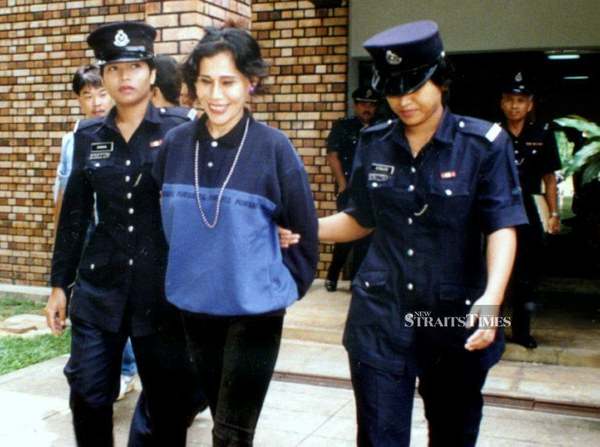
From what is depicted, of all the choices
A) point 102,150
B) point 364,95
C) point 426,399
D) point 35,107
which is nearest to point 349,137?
point 364,95

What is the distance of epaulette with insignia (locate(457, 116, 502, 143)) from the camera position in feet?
9.62

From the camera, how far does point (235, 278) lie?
2896 mm

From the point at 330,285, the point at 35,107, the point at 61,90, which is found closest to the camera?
the point at 330,285

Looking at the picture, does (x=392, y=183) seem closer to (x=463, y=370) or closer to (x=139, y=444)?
(x=463, y=370)

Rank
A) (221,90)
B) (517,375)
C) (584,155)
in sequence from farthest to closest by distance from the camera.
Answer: (517,375) < (584,155) < (221,90)

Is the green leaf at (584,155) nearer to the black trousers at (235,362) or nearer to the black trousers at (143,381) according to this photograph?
the black trousers at (235,362)

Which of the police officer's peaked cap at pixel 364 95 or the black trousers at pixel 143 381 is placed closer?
the black trousers at pixel 143 381

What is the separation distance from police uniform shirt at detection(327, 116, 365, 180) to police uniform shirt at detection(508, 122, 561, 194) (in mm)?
1838

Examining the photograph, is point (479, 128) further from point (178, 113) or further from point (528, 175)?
point (528, 175)

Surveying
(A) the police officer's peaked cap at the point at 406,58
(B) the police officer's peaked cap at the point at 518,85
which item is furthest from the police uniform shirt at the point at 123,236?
(B) the police officer's peaked cap at the point at 518,85

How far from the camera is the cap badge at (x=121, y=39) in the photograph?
3.44 metres

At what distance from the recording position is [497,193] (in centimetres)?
289

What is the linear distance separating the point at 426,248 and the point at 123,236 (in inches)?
49.1

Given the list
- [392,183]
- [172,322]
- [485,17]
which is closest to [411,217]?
[392,183]
